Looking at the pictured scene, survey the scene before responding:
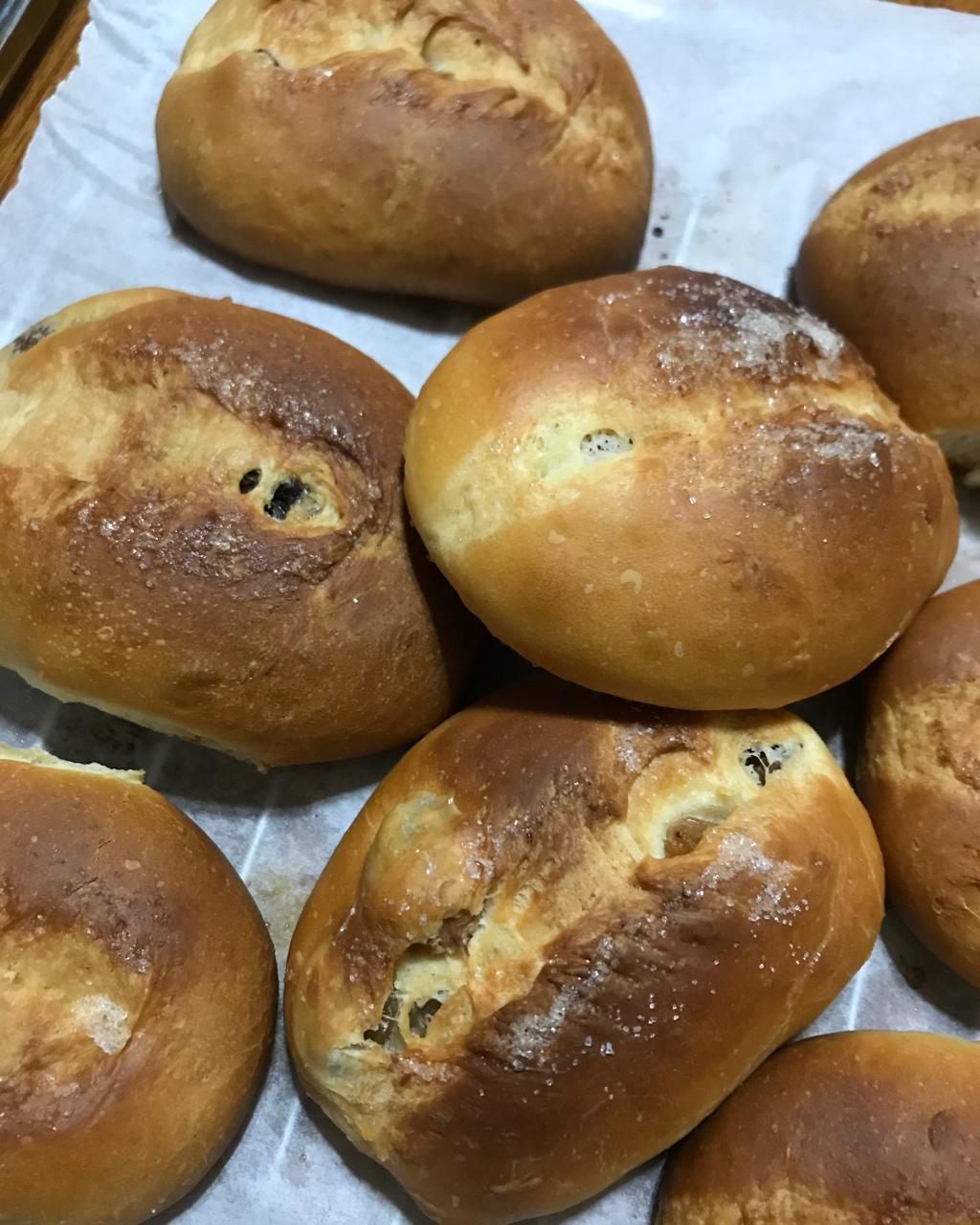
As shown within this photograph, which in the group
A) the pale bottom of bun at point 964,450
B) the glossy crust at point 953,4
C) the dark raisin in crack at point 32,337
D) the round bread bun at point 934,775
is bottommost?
the round bread bun at point 934,775

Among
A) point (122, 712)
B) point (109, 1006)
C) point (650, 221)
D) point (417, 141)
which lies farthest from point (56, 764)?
point (650, 221)

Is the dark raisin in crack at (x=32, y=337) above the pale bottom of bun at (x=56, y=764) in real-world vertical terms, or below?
above

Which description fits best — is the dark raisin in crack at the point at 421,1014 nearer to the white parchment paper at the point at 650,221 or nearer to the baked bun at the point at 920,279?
the white parchment paper at the point at 650,221

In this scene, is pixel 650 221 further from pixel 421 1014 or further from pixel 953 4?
pixel 421 1014

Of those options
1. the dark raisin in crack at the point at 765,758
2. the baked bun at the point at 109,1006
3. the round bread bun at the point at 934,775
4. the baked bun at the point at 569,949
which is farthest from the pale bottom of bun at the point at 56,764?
the round bread bun at the point at 934,775

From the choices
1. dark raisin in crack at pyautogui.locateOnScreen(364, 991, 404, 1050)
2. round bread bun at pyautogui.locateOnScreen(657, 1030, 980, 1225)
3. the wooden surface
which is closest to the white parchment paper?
the wooden surface

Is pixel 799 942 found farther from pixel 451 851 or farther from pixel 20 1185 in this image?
pixel 20 1185
